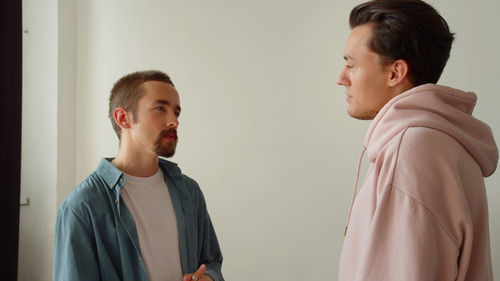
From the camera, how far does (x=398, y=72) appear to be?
38.5 inches

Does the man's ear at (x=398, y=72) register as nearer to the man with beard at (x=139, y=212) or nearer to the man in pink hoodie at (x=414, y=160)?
the man in pink hoodie at (x=414, y=160)

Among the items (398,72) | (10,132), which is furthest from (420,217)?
(10,132)

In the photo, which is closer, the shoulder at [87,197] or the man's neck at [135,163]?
the shoulder at [87,197]

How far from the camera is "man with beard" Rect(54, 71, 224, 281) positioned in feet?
3.96

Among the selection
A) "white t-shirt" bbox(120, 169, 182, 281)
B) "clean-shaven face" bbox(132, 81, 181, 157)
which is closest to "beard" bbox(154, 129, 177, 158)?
"clean-shaven face" bbox(132, 81, 181, 157)

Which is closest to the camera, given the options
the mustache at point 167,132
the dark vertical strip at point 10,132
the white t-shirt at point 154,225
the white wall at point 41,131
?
the white t-shirt at point 154,225

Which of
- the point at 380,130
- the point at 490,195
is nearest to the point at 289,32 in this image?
the point at 490,195

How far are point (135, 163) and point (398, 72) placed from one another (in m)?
0.91

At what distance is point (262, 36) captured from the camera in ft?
7.42

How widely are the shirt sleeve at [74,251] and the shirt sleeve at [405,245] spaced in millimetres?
791

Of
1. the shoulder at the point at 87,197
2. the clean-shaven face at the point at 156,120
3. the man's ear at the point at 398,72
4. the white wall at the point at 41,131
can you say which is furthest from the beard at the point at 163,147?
the white wall at the point at 41,131

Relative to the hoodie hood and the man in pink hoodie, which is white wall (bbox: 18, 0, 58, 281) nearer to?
the man in pink hoodie

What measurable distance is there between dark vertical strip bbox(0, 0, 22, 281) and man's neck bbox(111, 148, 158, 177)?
3.31ft

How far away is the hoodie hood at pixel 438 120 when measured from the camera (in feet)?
2.73
